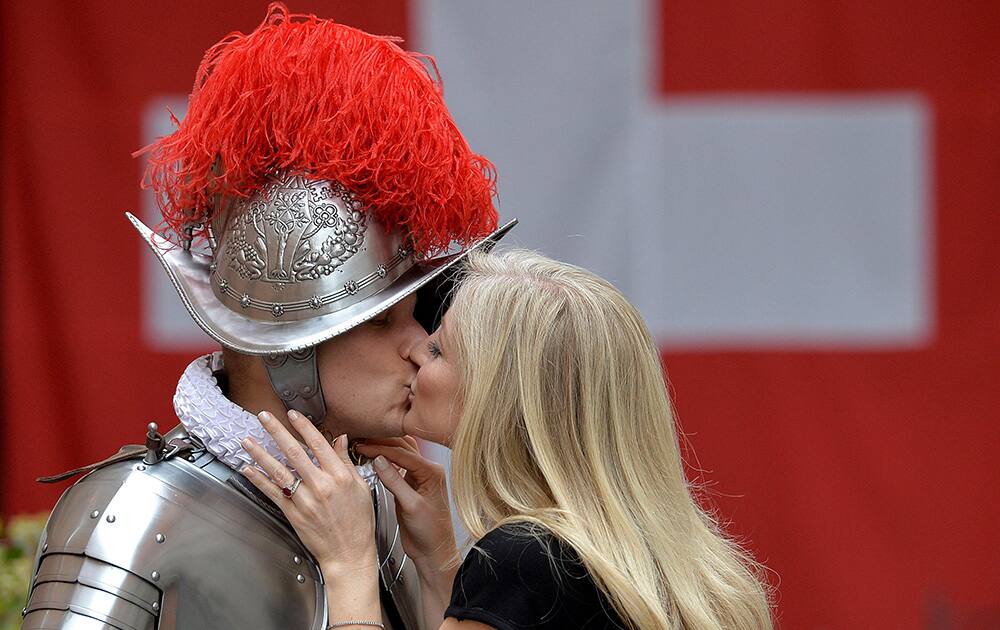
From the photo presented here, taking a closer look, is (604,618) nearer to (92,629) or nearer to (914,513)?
(92,629)

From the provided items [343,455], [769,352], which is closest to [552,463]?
Result: [343,455]

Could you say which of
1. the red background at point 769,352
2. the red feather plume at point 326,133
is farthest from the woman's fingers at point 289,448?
the red background at point 769,352

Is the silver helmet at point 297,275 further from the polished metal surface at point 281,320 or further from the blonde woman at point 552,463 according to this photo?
the blonde woman at point 552,463

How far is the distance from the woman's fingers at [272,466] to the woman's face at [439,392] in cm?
24

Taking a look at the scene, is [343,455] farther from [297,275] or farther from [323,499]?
[297,275]

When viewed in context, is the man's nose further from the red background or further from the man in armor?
the red background

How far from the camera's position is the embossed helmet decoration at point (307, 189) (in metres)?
2.00

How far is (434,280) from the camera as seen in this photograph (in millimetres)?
2232

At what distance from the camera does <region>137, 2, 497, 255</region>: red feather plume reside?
2012 millimetres

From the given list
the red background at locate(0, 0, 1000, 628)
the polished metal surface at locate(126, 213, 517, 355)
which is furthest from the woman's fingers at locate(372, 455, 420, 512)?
the red background at locate(0, 0, 1000, 628)

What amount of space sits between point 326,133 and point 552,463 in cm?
61

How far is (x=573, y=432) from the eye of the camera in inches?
77.9

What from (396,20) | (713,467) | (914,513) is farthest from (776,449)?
(396,20)

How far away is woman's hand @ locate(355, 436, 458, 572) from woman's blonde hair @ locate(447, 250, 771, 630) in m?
0.27
